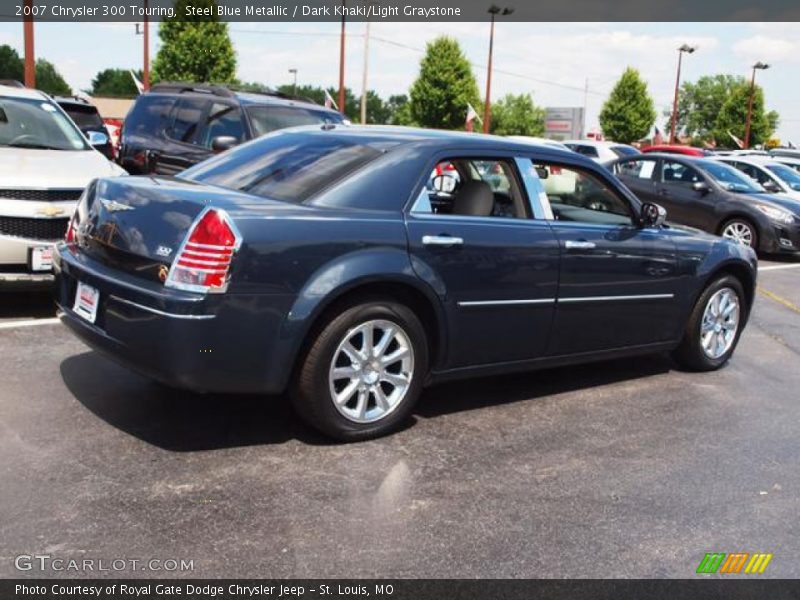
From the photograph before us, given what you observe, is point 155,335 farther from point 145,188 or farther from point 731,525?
point 731,525

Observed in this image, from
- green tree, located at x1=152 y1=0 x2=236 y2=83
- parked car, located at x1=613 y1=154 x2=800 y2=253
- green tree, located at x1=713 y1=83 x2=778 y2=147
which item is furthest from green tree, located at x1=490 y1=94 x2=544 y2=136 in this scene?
parked car, located at x1=613 y1=154 x2=800 y2=253

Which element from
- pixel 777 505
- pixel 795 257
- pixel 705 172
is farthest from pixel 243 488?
pixel 795 257

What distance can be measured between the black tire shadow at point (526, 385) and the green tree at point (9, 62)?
367 feet

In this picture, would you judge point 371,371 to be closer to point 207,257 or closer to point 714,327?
point 207,257

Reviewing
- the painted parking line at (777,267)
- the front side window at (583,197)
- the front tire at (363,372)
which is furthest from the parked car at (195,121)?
the painted parking line at (777,267)

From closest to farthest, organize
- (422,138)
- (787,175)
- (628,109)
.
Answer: (422,138) → (787,175) → (628,109)

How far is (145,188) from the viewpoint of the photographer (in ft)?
13.3

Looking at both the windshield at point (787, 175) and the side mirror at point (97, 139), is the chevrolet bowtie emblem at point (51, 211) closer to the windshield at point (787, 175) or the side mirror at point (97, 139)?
the side mirror at point (97, 139)

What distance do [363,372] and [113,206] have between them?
146cm

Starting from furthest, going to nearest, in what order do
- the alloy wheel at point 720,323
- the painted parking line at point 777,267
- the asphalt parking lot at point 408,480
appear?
the painted parking line at point 777,267
the alloy wheel at point 720,323
the asphalt parking lot at point 408,480

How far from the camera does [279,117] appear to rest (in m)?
9.50

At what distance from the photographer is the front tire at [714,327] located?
584 cm

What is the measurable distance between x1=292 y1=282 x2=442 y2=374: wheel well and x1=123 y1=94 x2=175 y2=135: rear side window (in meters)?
6.59

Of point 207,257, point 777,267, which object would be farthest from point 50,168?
point 777,267
